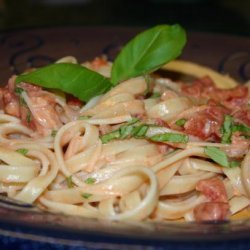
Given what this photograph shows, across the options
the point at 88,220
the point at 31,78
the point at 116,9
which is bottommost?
the point at 116,9

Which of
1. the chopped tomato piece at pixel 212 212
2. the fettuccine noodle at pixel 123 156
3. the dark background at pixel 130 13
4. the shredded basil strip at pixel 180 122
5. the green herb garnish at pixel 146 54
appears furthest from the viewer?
the dark background at pixel 130 13

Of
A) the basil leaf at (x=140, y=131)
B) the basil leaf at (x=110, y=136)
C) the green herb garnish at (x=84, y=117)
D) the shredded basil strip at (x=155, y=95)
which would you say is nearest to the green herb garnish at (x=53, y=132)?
the green herb garnish at (x=84, y=117)

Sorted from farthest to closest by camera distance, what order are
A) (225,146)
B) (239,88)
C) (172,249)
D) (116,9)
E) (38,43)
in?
(116,9) < (38,43) < (239,88) < (225,146) < (172,249)

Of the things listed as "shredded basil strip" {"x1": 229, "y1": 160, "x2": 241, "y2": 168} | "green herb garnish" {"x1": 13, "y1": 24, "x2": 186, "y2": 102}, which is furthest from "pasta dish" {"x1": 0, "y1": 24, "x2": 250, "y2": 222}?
"green herb garnish" {"x1": 13, "y1": 24, "x2": 186, "y2": 102}

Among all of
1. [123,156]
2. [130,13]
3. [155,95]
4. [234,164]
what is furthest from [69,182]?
[130,13]

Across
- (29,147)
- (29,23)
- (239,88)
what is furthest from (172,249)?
(29,23)

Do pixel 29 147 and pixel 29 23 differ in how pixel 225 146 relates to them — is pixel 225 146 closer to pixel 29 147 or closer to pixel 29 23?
pixel 29 147

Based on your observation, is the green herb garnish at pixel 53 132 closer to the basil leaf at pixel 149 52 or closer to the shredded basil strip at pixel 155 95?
the basil leaf at pixel 149 52

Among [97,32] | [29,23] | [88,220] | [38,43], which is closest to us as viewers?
[88,220]
